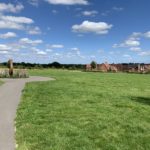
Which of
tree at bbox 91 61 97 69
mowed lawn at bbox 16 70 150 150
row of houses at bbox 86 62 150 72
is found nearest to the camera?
mowed lawn at bbox 16 70 150 150

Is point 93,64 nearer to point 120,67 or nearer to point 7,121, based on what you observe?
point 120,67

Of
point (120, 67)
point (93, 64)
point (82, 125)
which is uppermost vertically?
point (93, 64)

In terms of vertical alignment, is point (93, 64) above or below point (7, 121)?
above

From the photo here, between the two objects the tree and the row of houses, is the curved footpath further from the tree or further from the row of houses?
the tree

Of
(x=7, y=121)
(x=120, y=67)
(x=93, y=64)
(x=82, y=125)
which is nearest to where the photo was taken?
(x=82, y=125)

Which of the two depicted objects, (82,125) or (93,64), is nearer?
(82,125)

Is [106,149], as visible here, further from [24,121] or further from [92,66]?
[92,66]

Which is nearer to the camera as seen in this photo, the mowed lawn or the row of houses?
the mowed lawn

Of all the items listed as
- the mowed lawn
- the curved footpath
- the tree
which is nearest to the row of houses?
the tree

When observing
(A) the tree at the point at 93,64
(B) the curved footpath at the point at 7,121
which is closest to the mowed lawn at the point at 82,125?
(B) the curved footpath at the point at 7,121

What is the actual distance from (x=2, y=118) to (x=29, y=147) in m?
3.46

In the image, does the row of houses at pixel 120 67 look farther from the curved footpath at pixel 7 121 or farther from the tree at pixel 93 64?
the curved footpath at pixel 7 121

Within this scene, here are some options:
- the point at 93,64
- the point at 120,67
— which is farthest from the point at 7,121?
the point at 93,64

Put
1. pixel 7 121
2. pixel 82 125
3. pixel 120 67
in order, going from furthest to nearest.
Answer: pixel 120 67 < pixel 7 121 < pixel 82 125
